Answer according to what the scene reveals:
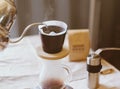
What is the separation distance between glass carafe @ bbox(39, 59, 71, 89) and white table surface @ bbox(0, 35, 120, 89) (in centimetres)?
8

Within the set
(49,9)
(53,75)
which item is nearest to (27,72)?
(53,75)

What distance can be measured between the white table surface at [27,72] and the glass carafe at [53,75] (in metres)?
0.08

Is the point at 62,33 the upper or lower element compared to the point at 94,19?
upper

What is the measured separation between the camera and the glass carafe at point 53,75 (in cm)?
87

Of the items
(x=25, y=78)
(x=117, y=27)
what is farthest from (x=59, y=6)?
(x=25, y=78)

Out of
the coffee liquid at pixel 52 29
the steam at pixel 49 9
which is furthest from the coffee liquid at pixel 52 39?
the steam at pixel 49 9

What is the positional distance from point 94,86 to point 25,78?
0.27 meters

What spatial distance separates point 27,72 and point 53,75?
8.0 inches

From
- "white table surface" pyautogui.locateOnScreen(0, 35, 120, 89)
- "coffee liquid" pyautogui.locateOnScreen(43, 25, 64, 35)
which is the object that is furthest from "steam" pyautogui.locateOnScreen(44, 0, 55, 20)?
"coffee liquid" pyautogui.locateOnScreen(43, 25, 64, 35)

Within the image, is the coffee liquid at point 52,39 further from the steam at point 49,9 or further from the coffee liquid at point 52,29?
the steam at point 49,9

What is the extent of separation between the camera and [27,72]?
3.46ft

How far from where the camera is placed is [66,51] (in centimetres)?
87

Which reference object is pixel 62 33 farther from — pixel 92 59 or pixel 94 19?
pixel 94 19

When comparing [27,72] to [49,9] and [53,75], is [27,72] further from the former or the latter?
[49,9]
